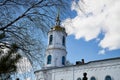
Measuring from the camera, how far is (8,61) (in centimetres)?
992

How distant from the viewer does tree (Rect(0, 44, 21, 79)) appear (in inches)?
387

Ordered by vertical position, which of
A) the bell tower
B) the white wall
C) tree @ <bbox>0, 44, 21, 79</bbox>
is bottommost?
tree @ <bbox>0, 44, 21, 79</bbox>

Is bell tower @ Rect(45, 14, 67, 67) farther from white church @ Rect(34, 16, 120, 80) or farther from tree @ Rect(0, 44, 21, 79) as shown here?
tree @ Rect(0, 44, 21, 79)

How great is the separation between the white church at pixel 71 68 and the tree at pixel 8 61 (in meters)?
24.0

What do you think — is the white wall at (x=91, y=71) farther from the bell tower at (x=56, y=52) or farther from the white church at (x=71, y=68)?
the bell tower at (x=56, y=52)

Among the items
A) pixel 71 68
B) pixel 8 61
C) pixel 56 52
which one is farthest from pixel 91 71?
pixel 8 61

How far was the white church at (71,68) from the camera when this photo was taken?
39094 mm

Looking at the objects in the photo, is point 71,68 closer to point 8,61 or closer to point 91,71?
point 91,71

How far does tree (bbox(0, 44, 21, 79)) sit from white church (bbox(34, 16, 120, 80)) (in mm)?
23981

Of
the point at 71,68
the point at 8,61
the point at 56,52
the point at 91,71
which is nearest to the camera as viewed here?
the point at 8,61

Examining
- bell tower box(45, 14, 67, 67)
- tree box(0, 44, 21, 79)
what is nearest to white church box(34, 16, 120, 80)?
bell tower box(45, 14, 67, 67)

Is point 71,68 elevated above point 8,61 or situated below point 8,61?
above

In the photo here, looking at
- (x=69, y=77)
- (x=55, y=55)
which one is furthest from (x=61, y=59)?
(x=69, y=77)

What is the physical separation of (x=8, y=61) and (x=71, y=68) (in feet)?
114
